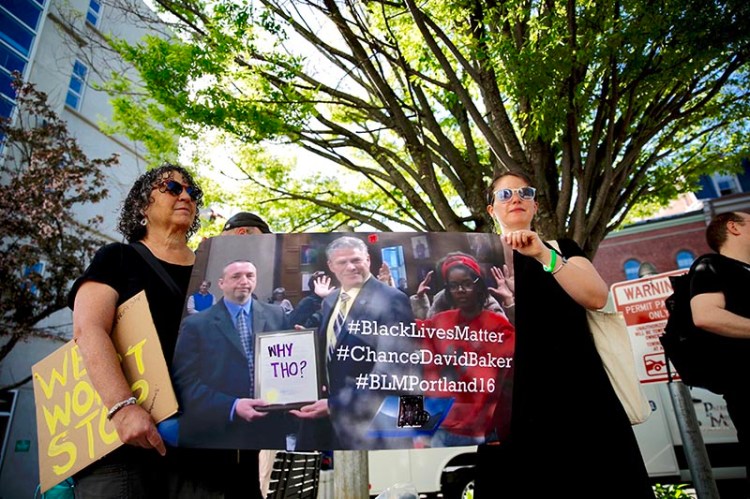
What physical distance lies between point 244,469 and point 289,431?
0.46 m

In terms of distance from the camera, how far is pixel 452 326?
6.30ft

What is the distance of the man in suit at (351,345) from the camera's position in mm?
1736

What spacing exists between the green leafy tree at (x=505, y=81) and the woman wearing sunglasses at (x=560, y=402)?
10.4 feet

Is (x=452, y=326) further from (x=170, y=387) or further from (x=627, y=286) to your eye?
(x=627, y=286)

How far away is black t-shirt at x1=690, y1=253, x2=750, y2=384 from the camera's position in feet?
8.53

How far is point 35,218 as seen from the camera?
10.1 metres

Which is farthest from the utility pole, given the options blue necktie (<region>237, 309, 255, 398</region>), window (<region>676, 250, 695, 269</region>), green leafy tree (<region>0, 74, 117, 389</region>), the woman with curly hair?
window (<region>676, 250, 695, 269</region>)

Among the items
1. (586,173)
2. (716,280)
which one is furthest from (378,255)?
(586,173)

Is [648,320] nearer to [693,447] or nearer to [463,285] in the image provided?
[693,447]

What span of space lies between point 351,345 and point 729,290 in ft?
7.90

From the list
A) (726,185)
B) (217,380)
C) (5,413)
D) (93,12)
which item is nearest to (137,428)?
(217,380)

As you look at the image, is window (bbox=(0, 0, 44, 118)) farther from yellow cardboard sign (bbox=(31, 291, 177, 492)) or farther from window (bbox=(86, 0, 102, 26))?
yellow cardboard sign (bbox=(31, 291, 177, 492))

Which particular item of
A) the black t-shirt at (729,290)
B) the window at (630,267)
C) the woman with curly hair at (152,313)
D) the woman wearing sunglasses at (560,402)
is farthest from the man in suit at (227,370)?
the window at (630,267)

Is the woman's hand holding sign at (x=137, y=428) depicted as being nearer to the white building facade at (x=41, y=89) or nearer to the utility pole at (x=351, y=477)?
the utility pole at (x=351, y=477)
